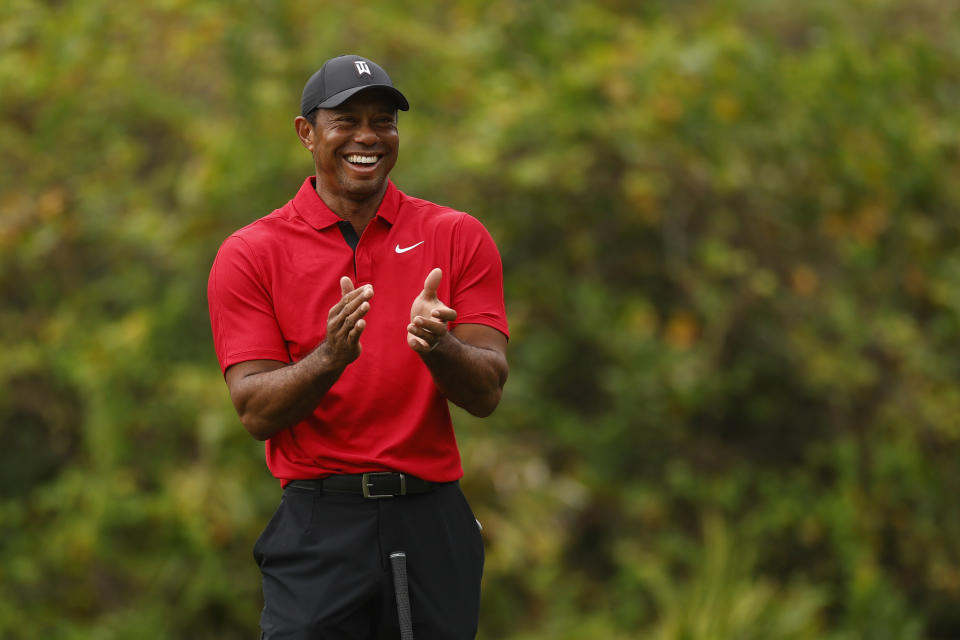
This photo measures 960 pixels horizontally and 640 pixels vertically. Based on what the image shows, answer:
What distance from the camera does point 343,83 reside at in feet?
9.54

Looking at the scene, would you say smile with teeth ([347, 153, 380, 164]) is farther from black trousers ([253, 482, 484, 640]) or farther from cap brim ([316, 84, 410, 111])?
black trousers ([253, 482, 484, 640])

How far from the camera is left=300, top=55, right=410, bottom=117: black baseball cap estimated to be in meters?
2.89

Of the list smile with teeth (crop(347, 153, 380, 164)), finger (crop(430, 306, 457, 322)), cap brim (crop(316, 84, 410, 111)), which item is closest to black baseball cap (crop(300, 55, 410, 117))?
cap brim (crop(316, 84, 410, 111))

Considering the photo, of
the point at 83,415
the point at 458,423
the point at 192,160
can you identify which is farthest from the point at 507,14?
the point at 83,415

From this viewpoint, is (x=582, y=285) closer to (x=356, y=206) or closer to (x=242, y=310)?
(x=356, y=206)

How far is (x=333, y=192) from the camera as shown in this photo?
306cm

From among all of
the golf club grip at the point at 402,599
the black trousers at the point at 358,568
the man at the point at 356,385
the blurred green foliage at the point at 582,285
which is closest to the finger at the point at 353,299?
the man at the point at 356,385

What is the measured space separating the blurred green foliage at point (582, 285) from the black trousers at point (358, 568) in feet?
16.4

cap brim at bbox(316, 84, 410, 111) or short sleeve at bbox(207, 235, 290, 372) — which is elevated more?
cap brim at bbox(316, 84, 410, 111)

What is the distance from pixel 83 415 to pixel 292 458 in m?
6.46

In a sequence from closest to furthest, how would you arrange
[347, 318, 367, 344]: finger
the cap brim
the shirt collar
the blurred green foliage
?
[347, 318, 367, 344]: finger, the cap brim, the shirt collar, the blurred green foliage

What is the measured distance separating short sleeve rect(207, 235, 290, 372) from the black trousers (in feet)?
1.23

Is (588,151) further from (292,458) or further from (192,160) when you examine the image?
(292,458)

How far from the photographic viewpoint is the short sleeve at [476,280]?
304 cm
